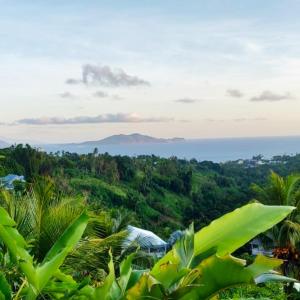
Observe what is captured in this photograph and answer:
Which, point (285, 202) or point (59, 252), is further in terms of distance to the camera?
point (285, 202)

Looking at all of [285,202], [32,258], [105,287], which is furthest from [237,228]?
[285,202]

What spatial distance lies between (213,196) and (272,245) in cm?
3516

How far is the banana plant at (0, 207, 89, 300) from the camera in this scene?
904 millimetres

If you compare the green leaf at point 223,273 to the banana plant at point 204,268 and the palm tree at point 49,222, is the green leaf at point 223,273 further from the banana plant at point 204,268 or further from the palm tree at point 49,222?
the palm tree at point 49,222

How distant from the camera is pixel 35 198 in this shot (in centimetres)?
381

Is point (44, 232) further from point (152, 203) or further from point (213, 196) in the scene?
point (213, 196)

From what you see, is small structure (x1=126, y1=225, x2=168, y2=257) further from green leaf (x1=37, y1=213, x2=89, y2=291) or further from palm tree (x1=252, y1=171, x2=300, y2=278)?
palm tree (x1=252, y1=171, x2=300, y2=278)

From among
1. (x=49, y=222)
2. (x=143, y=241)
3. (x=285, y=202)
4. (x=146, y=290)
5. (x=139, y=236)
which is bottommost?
(x=143, y=241)

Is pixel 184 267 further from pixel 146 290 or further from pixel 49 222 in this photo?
pixel 49 222

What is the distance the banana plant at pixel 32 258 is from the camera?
90cm

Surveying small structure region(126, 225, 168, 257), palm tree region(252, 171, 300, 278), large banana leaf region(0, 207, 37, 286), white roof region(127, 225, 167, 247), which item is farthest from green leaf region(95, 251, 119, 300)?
palm tree region(252, 171, 300, 278)

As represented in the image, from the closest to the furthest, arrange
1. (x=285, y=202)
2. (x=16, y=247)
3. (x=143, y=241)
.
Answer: (x=16, y=247) → (x=143, y=241) → (x=285, y=202)

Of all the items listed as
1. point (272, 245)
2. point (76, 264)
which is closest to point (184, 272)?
point (76, 264)

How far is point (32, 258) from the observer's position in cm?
100
